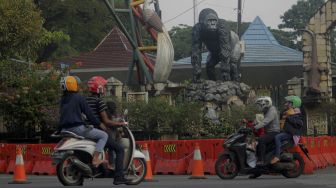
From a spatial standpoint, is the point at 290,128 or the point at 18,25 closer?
the point at 290,128

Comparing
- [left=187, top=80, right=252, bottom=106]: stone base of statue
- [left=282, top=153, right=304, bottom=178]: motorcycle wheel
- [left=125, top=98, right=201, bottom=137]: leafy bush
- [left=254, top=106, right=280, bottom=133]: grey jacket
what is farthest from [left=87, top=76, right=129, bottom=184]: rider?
[left=187, top=80, right=252, bottom=106]: stone base of statue

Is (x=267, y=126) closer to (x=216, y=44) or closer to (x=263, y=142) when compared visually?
(x=263, y=142)

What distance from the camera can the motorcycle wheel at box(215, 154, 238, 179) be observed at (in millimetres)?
15944

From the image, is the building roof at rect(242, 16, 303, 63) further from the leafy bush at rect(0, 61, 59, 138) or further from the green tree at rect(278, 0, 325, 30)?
the green tree at rect(278, 0, 325, 30)

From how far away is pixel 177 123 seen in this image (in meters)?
28.2

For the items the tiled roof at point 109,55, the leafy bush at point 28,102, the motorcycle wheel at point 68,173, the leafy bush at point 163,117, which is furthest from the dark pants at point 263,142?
the tiled roof at point 109,55

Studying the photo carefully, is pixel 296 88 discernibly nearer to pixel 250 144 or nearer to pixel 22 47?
pixel 22 47

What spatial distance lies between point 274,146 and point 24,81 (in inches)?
541

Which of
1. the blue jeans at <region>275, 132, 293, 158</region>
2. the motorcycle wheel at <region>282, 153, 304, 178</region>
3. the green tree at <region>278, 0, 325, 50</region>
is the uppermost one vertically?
the green tree at <region>278, 0, 325, 50</region>

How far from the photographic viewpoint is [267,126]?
16.1 meters

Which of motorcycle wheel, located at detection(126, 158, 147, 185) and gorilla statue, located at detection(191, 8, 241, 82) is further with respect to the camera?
gorilla statue, located at detection(191, 8, 241, 82)

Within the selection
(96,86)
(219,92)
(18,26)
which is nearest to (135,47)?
(219,92)

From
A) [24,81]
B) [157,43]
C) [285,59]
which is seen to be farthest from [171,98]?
[285,59]

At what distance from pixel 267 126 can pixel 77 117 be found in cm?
544
